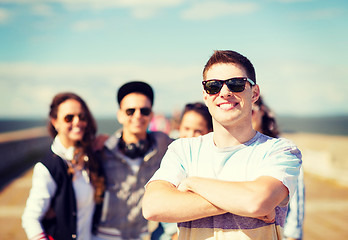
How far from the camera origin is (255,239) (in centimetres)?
184

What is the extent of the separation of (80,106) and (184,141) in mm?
1588

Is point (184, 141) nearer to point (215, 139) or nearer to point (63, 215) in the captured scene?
point (215, 139)

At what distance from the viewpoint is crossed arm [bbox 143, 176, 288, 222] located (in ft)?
5.75

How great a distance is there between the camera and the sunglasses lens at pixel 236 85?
76.4 inches

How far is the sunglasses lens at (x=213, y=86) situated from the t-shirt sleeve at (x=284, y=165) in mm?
444

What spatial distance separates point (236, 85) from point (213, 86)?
130mm

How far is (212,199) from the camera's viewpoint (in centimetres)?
181

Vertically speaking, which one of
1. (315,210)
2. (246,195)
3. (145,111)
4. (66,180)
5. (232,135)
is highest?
(145,111)

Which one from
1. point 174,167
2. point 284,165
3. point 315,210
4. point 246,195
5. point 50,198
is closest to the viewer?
point 246,195

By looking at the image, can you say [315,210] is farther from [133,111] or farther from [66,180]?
[66,180]

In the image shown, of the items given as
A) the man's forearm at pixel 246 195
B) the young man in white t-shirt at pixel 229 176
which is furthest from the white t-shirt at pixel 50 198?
the man's forearm at pixel 246 195

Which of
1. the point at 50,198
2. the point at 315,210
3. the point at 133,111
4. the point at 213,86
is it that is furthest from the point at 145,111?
the point at 315,210

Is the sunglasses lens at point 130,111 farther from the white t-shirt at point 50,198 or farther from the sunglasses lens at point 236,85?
the sunglasses lens at point 236,85

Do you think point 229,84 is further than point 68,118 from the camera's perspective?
No
